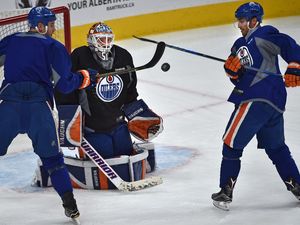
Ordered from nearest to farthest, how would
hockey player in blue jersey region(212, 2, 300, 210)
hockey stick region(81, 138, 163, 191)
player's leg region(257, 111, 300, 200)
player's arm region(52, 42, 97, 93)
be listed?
1. player's arm region(52, 42, 97, 93)
2. hockey player in blue jersey region(212, 2, 300, 210)
3. player's leg region(257, 111, 300, 200)
4. hockey stick region(81, 138, 163, 191)

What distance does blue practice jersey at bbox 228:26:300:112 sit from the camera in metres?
3.68

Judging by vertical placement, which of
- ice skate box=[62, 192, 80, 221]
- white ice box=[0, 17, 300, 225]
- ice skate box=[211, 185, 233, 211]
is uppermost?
ice skate box=[62, 192, 80, 221]

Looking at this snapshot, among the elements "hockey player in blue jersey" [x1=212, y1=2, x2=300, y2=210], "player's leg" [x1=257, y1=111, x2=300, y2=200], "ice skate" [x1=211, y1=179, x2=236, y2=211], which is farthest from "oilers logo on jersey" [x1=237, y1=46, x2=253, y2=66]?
"ice skate" [x1=211, y1=179, x2=236, y2=211]

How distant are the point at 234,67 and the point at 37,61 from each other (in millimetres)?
920

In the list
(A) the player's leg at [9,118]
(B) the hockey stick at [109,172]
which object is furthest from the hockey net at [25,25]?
(A) the player's leg at [9,118]

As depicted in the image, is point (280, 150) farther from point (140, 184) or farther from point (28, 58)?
point (28, 58)

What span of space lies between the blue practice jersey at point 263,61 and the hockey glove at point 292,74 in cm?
3

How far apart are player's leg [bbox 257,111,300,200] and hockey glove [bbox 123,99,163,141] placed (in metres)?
0.82

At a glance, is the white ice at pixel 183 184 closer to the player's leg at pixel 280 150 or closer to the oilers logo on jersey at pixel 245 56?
the player's leg at pixel 280 150

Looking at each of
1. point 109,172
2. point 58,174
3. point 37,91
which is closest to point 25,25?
point 109,172

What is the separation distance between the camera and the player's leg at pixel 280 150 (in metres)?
3.80

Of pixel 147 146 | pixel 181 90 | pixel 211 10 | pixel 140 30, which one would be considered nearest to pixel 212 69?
pixel 181 90

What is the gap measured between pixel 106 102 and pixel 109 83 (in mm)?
111

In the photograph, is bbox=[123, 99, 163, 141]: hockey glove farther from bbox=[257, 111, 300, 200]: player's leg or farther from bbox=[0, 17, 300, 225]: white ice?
bbox=[257, 111, 300, 200]: player's leg
